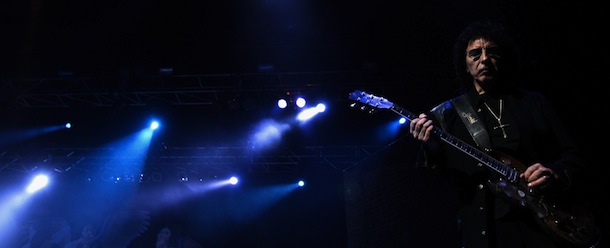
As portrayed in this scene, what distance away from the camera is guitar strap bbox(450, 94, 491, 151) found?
3.19 meters

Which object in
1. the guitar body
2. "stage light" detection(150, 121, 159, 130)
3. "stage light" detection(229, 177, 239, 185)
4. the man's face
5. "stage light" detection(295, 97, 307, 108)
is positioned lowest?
the guitar body

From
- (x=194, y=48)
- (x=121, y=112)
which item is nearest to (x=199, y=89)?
(x=194, y=48)

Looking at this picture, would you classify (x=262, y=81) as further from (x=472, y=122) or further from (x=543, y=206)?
(x=543, y=206)

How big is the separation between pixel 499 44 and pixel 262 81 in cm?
752

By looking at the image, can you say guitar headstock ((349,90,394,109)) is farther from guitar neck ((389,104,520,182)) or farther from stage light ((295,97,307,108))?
stage light ((295,97,307,108))

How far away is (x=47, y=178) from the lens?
46.3ft

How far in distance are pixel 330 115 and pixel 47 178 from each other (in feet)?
24.4

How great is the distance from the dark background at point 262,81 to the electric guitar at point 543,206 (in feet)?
9.09

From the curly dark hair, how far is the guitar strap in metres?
0.33

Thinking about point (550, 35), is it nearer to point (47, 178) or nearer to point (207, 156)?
point (207, 156)

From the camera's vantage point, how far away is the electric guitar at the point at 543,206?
2869 mm

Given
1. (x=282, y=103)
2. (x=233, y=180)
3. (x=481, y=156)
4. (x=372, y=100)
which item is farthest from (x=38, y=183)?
(x=481, y=156)

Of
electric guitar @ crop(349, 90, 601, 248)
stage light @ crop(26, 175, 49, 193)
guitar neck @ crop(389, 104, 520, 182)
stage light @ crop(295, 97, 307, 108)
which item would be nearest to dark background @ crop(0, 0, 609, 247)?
stage light @ crop(295, 97, 307, 108)

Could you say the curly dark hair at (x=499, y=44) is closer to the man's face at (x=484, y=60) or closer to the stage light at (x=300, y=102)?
the man's face at (x=484, y=60)
